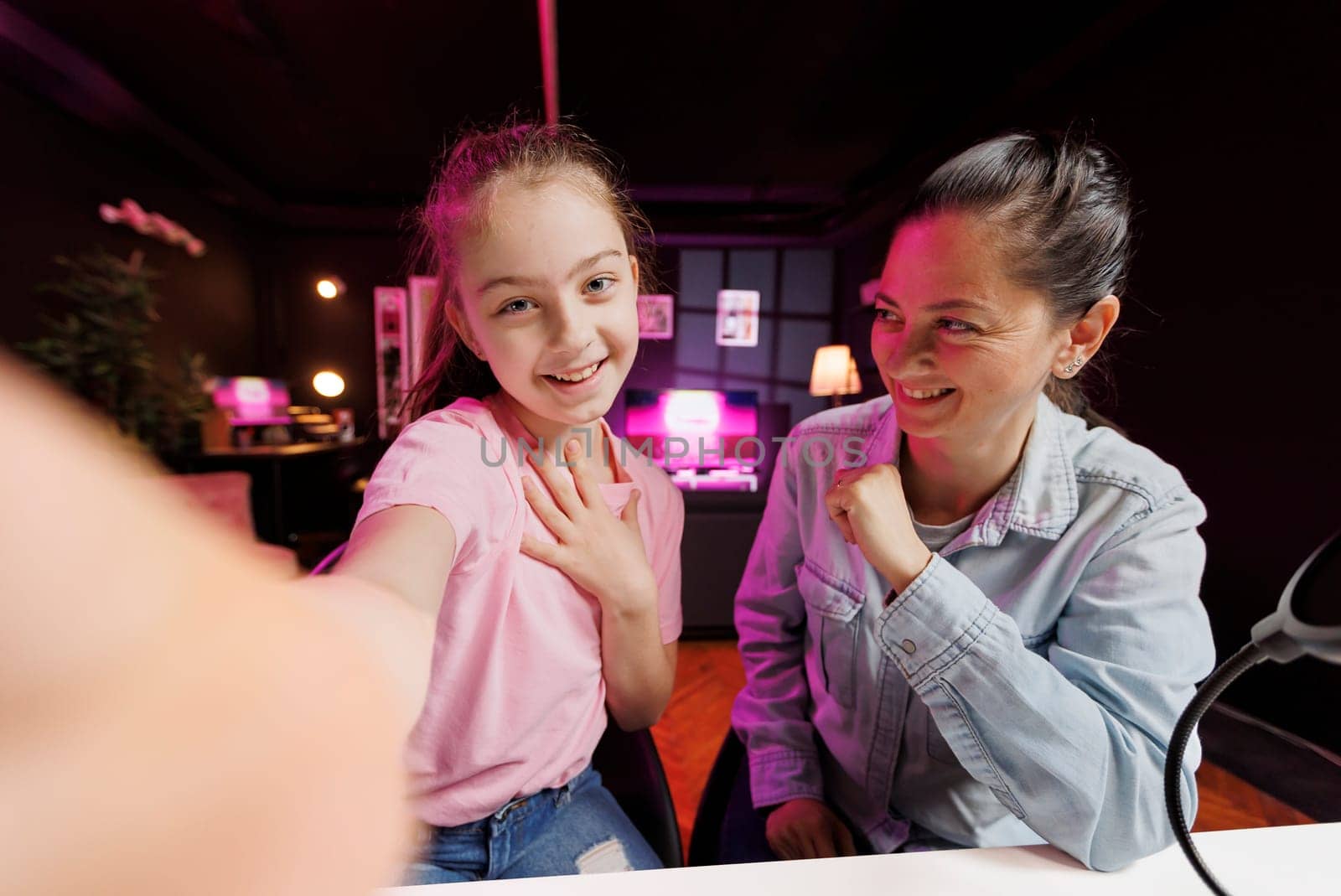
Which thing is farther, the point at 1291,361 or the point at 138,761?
the point at 1291,361

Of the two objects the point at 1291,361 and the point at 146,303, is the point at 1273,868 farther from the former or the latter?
the point at 146,303

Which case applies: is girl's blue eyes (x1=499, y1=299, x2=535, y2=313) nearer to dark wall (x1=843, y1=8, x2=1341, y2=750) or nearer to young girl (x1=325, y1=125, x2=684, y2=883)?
young girl (x1=325, y1=125, x2=684, y2=883)

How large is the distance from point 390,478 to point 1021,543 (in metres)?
0.58

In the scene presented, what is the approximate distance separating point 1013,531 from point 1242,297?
0.89 metres

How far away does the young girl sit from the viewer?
416mm

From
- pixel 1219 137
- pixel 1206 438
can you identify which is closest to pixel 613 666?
pixel 1206 438

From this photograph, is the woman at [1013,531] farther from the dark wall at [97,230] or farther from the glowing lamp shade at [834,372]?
the dark wall at [97,230]

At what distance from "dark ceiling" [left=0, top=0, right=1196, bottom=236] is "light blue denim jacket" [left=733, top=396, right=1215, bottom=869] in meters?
0.28

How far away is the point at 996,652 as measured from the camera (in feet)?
1.43

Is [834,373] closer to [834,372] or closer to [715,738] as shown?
[834,372]

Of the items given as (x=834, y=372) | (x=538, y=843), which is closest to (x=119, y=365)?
(x=538, y=843)

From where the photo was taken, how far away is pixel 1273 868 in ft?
1.37

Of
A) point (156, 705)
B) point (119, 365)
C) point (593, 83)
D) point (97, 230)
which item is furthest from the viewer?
point (97, 230)

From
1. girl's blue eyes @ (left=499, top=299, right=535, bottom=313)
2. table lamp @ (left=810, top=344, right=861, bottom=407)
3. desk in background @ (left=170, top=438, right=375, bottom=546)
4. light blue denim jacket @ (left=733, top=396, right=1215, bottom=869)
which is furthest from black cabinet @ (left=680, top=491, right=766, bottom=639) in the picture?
desk in background @ (left=170, top=438, right=375, bottom=546)
